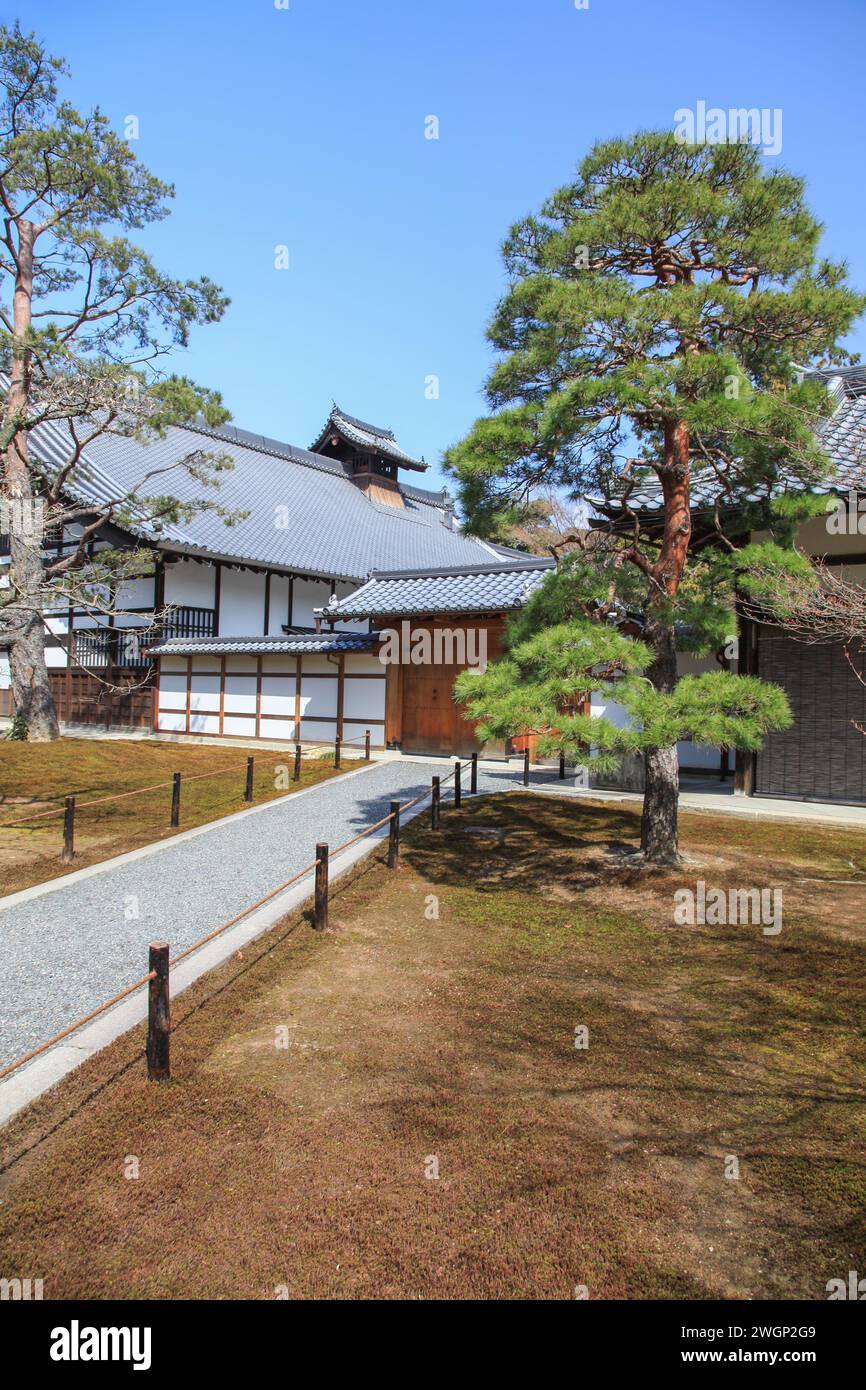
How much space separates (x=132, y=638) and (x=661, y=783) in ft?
58.5

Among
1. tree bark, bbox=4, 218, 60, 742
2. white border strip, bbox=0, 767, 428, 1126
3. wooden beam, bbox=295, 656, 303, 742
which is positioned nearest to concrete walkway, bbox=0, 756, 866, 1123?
white border strip, bbox=0, 767, 428, 1126

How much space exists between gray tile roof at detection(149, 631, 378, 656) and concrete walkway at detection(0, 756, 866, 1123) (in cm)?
569

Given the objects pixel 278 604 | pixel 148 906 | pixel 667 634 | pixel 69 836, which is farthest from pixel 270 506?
pixel 148 906

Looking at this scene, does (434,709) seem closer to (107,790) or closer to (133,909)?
(107,790)

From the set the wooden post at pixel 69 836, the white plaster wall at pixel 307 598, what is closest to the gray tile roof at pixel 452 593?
the white plaster wall at pixel 307 598

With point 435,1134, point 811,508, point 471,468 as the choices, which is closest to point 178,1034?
point 435,1134

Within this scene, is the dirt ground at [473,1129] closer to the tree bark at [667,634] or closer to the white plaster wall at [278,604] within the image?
the tree bark at [667,634]

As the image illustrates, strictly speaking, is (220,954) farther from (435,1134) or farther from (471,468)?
(471,468)

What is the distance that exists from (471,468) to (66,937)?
5.05 m

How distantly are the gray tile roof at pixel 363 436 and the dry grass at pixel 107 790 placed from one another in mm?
18972

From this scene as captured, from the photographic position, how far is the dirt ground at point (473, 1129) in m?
2.75

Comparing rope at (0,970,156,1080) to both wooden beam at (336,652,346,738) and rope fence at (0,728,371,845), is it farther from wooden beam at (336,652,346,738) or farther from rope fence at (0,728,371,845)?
wooden beam at (336,652,346,738)

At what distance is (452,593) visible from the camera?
54.0ft

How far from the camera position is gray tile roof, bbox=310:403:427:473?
110 ft
